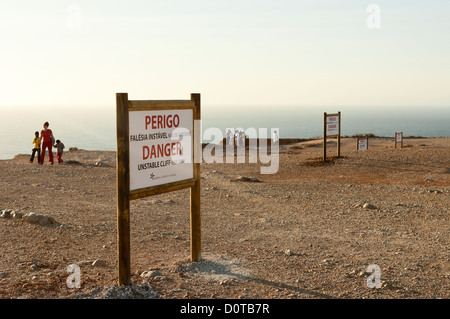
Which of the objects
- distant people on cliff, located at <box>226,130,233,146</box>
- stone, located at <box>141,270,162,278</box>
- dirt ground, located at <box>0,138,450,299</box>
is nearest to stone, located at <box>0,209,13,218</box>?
dirt ground, located at <box>0,138,450,299</box>

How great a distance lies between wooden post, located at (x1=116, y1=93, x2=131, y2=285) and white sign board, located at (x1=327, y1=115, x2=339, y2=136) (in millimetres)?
15881

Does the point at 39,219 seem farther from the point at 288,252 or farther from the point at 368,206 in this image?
the point at 368,206

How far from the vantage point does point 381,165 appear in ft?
58.5

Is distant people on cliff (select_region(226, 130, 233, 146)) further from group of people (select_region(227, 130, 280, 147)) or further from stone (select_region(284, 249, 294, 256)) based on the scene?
stone (select_region(284, 249, 294, 256))

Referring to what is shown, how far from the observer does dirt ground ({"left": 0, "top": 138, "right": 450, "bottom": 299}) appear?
5.65m

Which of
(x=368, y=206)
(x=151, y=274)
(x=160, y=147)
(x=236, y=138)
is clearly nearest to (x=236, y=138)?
(x=236, y=138)

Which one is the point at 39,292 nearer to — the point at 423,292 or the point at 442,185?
the point at 423,292

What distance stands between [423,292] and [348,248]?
1.80m

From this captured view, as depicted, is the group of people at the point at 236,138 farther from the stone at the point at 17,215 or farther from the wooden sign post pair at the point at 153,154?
the wooden sign post pair at the point at 153,154

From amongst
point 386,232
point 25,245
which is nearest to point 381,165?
point 386,232

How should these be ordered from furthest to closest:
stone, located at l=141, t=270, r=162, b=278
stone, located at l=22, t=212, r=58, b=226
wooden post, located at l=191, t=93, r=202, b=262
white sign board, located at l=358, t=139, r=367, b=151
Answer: white sign board, located at l=358, t=139, r=367, b=151, stone, located at l=22, t=212, r=58, b=226, wooden post, located at l=191, t=93, r=202, b=262, stone, located at l=141, t=270, r=162, b=278

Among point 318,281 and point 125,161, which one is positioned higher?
point 125,161

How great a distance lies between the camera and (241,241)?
776 cm
